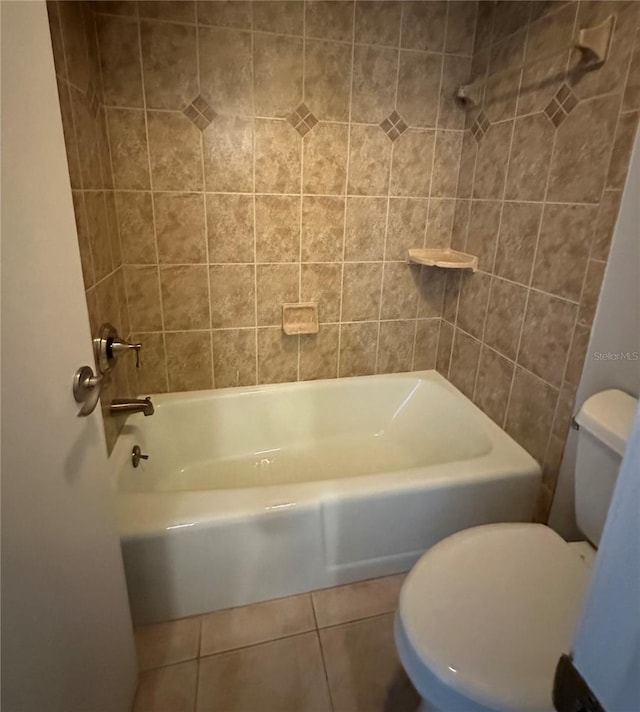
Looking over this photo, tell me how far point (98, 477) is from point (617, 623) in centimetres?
89

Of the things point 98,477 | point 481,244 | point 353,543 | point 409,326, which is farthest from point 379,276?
point 98,477

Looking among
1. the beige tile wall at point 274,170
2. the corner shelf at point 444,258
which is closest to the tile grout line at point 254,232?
the beige tile wall at point 274,170

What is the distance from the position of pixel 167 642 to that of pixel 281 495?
21.4 inches

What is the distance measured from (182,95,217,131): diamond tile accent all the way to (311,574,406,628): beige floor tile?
5.67 ft

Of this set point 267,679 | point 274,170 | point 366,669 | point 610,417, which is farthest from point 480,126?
point 267,679

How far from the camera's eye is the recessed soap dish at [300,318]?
6.43 feet

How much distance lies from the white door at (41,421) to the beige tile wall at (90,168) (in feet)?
1.92

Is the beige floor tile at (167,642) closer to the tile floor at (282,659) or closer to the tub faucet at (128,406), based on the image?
the tile floor at (282,659)

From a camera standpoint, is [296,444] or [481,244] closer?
[481,244]

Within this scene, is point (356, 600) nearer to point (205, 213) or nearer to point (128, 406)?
point (128, 406)

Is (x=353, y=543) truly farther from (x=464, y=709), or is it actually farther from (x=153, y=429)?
(x=153, y=429)

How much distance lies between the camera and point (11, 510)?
583 millimetres

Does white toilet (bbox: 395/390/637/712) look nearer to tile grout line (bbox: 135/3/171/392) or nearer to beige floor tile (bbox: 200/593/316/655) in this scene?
Result: beige floor tile (bbox: 200/593/316/655)

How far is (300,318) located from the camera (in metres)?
1.99
